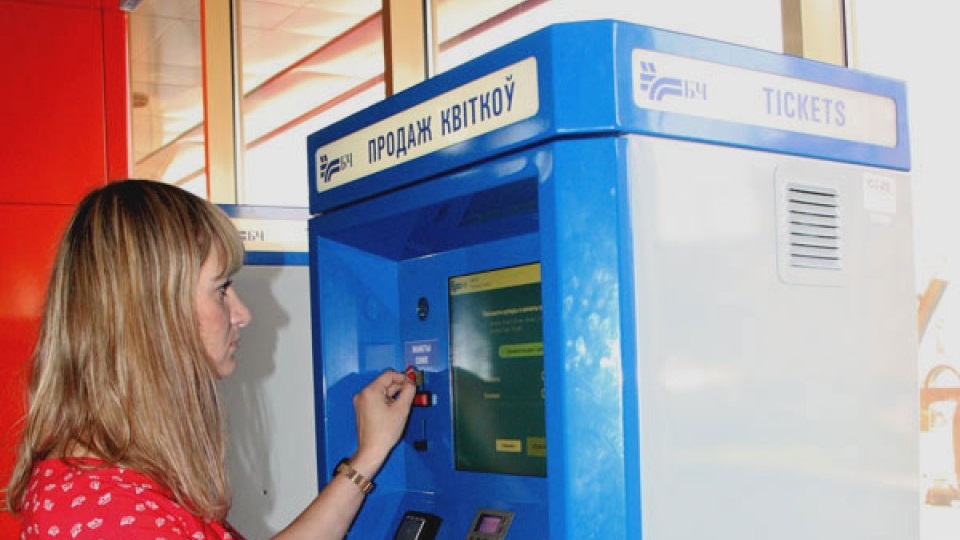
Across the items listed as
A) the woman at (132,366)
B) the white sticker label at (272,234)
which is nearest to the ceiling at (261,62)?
the white sticker label at (272,234)

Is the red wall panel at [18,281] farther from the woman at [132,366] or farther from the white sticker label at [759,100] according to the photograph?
the white sticker label at [759,100]

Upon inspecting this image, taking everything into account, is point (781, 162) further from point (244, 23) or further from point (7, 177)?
point (244, 23)

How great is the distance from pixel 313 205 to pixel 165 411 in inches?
26.4

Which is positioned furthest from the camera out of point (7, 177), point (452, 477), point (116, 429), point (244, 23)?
point (244, 23)

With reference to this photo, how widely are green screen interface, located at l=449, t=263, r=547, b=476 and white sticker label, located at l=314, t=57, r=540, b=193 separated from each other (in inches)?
10.5

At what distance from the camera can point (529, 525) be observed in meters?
1.75

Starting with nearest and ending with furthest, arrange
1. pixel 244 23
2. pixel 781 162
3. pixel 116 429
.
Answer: pixel 116 429
pixel 781 162
pixel 244 23

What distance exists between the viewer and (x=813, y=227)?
1.64m

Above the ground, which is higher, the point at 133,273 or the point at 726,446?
the point at 133,273

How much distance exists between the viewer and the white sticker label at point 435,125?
1.52 metres

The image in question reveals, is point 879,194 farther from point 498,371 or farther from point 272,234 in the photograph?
point 272,234

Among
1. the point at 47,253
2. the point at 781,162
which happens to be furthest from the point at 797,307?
the point at 47,253

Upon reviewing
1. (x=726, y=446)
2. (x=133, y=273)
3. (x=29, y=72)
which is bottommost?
(x=726, y=446)

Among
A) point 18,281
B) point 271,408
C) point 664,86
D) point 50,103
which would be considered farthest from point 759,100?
point 50,103
